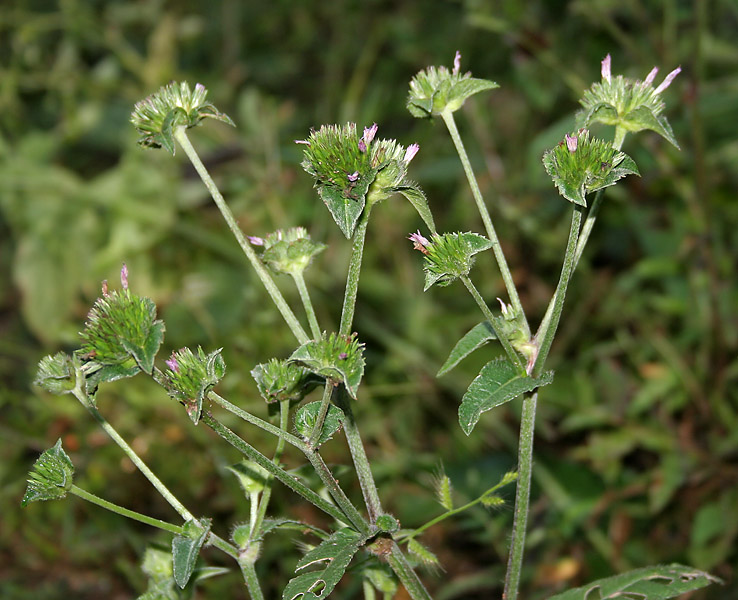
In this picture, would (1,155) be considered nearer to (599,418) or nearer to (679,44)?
(599,418)

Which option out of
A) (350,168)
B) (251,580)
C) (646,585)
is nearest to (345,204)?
(350,168)

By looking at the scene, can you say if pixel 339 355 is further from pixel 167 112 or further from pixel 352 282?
pixel 167 112

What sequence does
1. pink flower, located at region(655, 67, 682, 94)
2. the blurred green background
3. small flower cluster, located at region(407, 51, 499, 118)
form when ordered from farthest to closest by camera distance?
the blurred green background
small flower cluster, located at region(407, 51, 499, 118)
pink flower, located at region(655, 67, 682, 94)

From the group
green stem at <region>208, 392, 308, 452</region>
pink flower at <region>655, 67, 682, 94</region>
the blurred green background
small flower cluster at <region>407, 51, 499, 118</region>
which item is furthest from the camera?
the blurred green background

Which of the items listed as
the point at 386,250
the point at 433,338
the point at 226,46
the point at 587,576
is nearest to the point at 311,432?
the point at 587,576

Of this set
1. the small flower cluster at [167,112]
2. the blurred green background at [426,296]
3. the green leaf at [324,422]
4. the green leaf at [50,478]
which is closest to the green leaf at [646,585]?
the green leaf at [324,422]

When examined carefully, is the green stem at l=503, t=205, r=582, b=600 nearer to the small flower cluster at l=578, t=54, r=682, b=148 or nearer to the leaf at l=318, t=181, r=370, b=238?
the small flower cluster at l=578, t=54, r=682, b=148

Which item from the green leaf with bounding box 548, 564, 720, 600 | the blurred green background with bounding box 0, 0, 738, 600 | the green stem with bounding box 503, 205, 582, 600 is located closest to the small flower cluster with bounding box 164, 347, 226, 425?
the green stem with bounding box 503, 205, 582, 600
